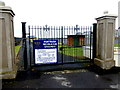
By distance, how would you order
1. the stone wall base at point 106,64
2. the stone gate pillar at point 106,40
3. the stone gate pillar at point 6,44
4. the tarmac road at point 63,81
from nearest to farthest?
the tarmac road at point 63,81 < the stone gate pillar at point 6,44 < the stone gate pillar at point 106,40 < the stone wall base at point 106,64

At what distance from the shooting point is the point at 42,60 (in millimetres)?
6246

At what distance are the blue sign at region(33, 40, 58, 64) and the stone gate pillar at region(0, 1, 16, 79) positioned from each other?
1.43 m

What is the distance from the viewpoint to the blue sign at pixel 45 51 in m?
6.09

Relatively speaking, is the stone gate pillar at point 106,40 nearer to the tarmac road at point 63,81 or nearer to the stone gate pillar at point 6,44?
the tarmac road at point 63,81

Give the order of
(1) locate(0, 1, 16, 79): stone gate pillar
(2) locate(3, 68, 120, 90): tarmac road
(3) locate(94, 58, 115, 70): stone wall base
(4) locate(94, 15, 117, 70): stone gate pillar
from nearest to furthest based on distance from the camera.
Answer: (2) locate(3, 68, 120, 90): tarmac road < (1) locate(0, 1, 16, 79): stone gate pillar < (4) locate(94, 15, 117, 70): stone gate pillar < (3) locate(94, 58, 115, 70): stone wall base

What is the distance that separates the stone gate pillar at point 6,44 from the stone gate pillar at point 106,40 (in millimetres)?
4843

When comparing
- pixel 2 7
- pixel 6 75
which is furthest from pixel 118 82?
pixel 2 7

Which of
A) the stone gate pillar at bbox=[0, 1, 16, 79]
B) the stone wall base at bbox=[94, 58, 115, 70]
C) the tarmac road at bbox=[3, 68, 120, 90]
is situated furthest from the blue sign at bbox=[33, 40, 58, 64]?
the stone wall base at bbox=[94, 58, 115, 70]

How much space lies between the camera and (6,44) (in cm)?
487

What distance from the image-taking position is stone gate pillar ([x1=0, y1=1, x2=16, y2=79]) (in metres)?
4.71

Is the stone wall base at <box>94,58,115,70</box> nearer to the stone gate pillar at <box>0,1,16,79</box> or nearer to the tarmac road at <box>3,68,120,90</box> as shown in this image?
the tarmac road at <box>3,68,120,90</box>

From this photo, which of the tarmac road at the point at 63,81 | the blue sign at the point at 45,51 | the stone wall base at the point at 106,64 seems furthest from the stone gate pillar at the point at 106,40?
the blue sign at the point at 45,51

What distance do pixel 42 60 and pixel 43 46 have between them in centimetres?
82

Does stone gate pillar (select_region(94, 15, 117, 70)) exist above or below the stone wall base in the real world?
above
